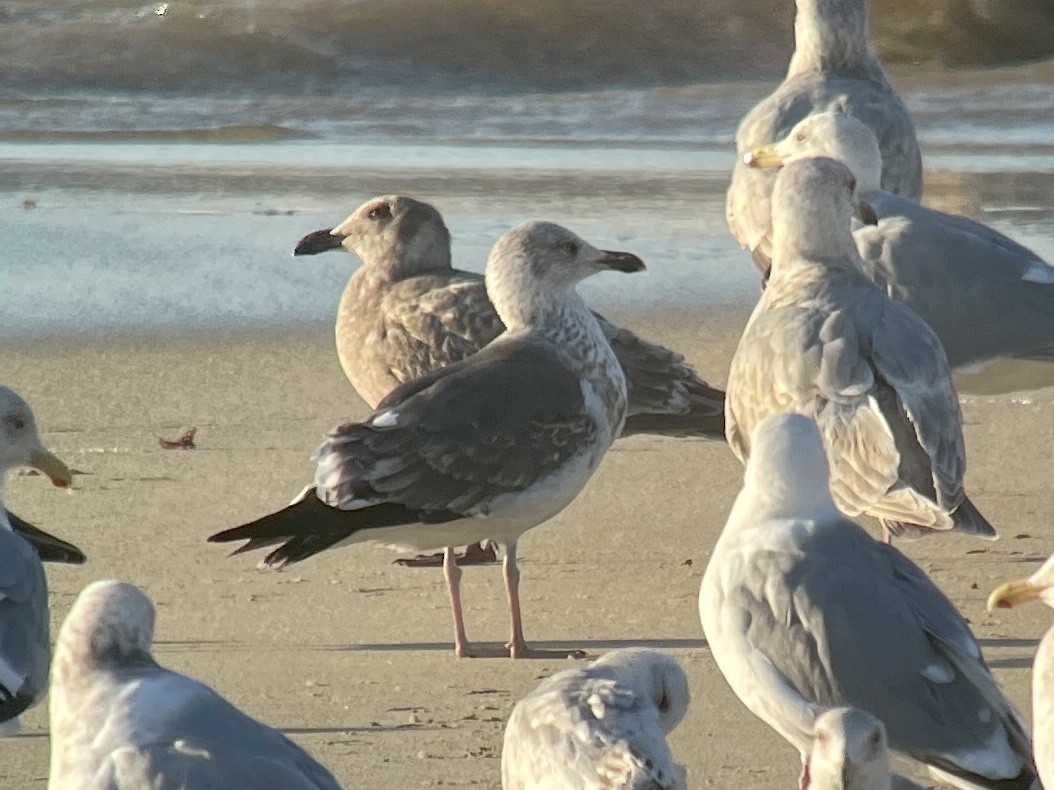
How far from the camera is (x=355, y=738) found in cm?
564

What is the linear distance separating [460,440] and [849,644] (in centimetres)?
203

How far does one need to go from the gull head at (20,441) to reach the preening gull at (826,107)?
10.8 ft

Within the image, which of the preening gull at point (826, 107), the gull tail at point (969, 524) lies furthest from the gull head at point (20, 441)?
the preening gull at point (826, 107)

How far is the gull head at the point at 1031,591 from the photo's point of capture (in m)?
4.89

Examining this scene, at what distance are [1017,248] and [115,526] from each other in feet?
10.7

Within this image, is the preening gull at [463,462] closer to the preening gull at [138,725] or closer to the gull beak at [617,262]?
the gull beak at [617,262]

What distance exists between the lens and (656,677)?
470 centimetres

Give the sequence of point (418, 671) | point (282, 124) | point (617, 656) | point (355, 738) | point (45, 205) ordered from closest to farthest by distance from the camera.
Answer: point (617, 656), point (355, 738), point (418, 671), point (45, 205), point (282, 124)

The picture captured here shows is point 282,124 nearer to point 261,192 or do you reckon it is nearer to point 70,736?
point 261,192

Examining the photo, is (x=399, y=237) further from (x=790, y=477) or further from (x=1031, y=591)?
(x=1031, y=591)

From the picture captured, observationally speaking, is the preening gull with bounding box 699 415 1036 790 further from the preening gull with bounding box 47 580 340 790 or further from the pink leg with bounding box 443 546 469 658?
the pink leg with bounding box 443 546 469 658

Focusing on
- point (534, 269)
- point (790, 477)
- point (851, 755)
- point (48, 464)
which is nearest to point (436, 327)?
point (534, 269)

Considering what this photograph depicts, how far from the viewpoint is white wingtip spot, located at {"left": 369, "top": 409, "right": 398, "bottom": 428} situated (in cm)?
666

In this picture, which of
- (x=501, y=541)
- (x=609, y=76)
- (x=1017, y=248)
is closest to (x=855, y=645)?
(x=501, y=541)
